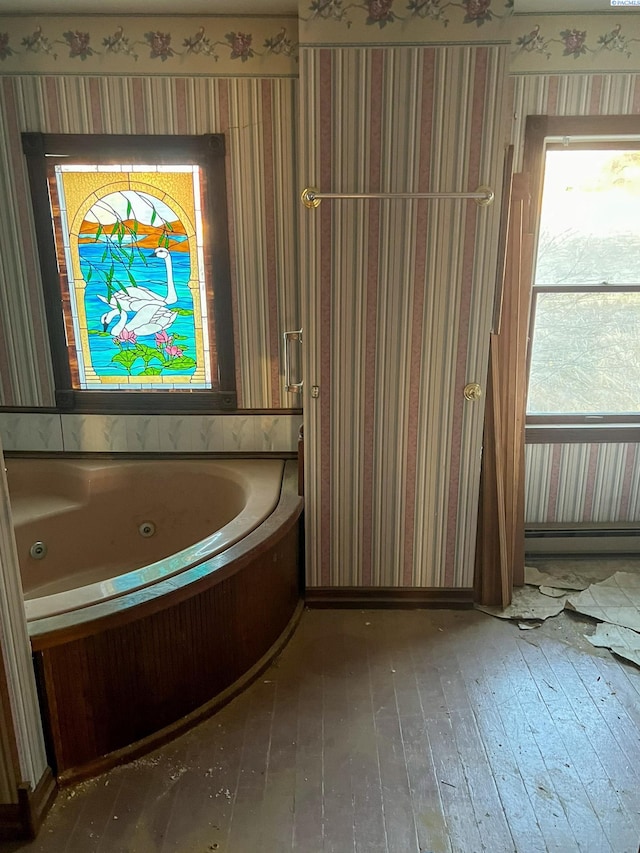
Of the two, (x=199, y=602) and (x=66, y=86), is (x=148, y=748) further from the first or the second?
(x=66, y=86)

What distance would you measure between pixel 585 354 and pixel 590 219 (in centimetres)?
58

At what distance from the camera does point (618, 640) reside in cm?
232

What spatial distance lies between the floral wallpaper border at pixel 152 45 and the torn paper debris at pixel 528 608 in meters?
2.30

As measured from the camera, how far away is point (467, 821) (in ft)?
5.25

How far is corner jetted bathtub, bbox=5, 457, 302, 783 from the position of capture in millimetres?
1696

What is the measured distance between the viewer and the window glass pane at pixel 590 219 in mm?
2572

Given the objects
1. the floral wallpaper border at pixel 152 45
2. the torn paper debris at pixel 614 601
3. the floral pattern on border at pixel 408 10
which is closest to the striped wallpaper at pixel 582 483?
the torn paper debris at pixel 614 601

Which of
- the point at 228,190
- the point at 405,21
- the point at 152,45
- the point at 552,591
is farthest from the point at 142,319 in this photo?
the point at 552,591

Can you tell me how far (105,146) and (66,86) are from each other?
256 mm

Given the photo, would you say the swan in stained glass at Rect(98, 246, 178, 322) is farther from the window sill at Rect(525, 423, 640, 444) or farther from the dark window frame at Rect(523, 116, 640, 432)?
the window sill at Rect(525, 423, 640, 444)

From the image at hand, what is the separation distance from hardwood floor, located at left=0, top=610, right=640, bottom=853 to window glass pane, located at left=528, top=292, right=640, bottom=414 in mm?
1062

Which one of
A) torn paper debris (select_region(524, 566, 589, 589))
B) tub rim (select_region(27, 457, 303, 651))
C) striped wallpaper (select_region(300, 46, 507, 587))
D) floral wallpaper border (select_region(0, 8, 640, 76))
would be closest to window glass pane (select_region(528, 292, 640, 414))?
striped wallpaper (select_region(300, 46, 507, 587))

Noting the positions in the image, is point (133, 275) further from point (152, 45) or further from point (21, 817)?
point (21, 817)

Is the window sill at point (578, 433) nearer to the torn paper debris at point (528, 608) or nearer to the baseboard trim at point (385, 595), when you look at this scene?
the torn paper debris at point (528, 608)
